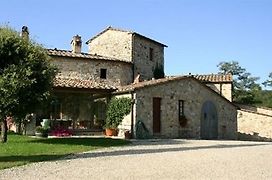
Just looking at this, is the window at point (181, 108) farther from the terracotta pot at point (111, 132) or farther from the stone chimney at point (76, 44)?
the stone chimney at point (76, 44)

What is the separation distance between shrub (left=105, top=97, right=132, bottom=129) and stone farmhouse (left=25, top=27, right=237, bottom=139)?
34 centimetres

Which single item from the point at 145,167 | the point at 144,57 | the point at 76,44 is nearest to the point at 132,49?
the point at 144,57

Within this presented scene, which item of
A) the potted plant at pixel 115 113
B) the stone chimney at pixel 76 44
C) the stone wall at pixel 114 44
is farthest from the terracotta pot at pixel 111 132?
the stone chimney at pixel 76 44

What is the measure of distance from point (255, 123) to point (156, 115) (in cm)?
1171

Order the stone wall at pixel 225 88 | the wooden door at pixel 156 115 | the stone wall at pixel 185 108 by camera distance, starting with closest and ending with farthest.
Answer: the stone wall at pixel 185 108 < the wooden door at pixel 156 115 < the stone wall at pixel 225 88

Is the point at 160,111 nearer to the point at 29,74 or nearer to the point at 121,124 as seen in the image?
the point at 121,124

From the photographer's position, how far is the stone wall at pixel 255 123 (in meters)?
32.1

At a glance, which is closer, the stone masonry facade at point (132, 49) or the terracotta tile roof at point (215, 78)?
the stone masonry facade at point (132, 49)

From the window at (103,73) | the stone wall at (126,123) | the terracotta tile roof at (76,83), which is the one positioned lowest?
the stone wall at (126,123)

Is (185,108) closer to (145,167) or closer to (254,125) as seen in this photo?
(254,125)

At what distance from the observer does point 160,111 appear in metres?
25.5

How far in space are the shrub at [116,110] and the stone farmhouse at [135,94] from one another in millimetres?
338

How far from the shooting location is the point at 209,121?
28.3 meters

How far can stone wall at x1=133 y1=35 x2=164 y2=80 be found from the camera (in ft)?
106
